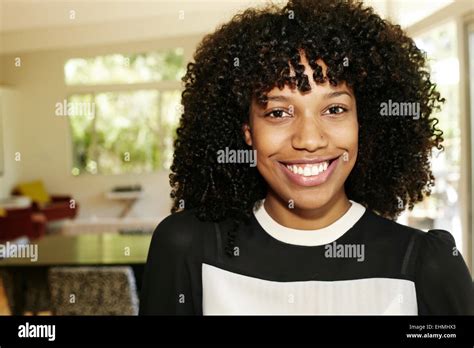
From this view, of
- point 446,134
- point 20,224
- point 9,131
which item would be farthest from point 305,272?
point 20,224

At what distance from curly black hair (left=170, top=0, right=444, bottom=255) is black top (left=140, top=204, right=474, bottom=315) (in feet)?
0.11

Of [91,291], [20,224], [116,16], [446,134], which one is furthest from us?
[20,224]

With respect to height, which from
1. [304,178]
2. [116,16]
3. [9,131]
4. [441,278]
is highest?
[116,16]

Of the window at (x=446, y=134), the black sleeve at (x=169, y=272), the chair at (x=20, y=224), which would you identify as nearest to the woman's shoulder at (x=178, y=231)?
the black sleeve at (x=169, y=272)

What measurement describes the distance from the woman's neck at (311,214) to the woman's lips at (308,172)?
5 centimetres

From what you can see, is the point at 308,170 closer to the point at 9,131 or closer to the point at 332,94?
the point at 332,94

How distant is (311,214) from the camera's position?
792mm

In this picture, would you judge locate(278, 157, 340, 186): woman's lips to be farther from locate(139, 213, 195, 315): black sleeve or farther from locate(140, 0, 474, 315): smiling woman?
locate(139, 213, 195, 315): black sleeve

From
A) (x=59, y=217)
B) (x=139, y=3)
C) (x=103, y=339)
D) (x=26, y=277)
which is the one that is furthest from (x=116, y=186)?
(x=103, y=339)

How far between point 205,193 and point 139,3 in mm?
526

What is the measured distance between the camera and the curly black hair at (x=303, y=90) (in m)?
0.72

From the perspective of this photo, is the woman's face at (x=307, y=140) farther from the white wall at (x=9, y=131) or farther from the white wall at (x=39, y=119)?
the white wall at (x=9, y=131)

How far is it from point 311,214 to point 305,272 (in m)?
0.07

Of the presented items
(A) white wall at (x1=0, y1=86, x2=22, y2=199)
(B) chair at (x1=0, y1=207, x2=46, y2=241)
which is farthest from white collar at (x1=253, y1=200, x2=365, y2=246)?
(B) chair at (x1=0, y1=207, x2=46, y2=241)
